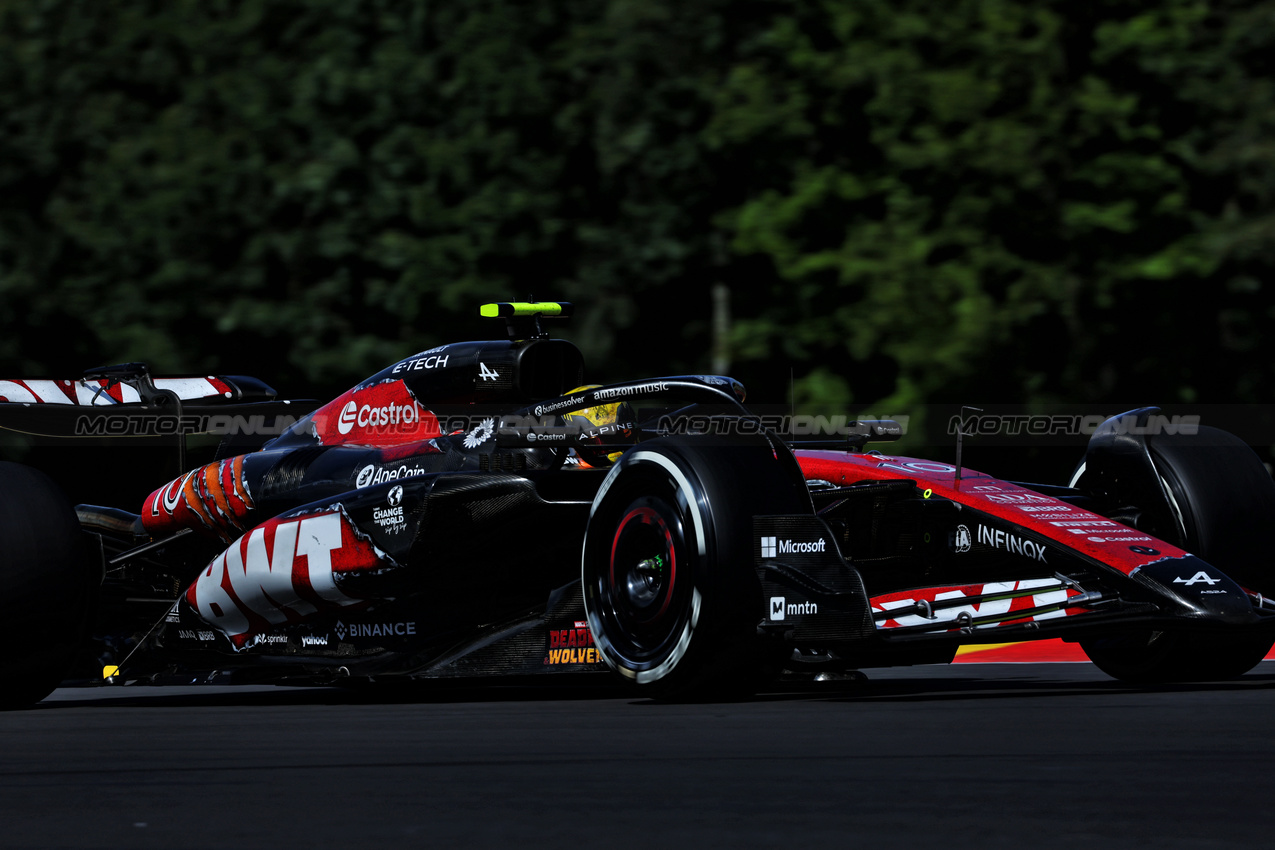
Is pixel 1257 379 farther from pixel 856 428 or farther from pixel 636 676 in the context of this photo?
pixel 636 676

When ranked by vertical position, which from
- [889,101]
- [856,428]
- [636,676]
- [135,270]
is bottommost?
[636,676]

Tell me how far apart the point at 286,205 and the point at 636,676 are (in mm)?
6331

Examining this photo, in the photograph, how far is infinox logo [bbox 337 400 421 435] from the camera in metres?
7.77

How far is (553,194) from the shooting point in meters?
11.1

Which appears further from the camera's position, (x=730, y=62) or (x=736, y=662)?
(x=730, y=62)

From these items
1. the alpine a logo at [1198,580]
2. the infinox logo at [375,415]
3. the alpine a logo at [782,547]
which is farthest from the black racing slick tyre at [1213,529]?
the infinox logo at [375,415]

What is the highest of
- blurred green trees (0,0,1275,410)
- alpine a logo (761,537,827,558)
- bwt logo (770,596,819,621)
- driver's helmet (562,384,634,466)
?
blurred green trees (0,0,1275,410)

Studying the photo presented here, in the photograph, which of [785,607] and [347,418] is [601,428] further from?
[785,607]

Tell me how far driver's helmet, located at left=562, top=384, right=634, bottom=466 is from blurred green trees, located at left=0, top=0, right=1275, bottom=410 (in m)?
3.47

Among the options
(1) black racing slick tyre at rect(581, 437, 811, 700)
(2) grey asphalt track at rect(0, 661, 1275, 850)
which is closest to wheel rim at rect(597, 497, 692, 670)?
(1) black racing slick tyre at rect(581, 437, 811, 700)

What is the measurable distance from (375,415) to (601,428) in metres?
1.25

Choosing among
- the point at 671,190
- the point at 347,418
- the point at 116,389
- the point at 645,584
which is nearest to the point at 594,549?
the point at 645,584

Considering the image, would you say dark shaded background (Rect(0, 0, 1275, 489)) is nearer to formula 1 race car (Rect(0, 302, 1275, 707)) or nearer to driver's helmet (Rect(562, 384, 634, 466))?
formula 1 race car (Rect(0, 302, 1275, 707))

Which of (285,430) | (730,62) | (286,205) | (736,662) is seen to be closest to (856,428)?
(736,662)
